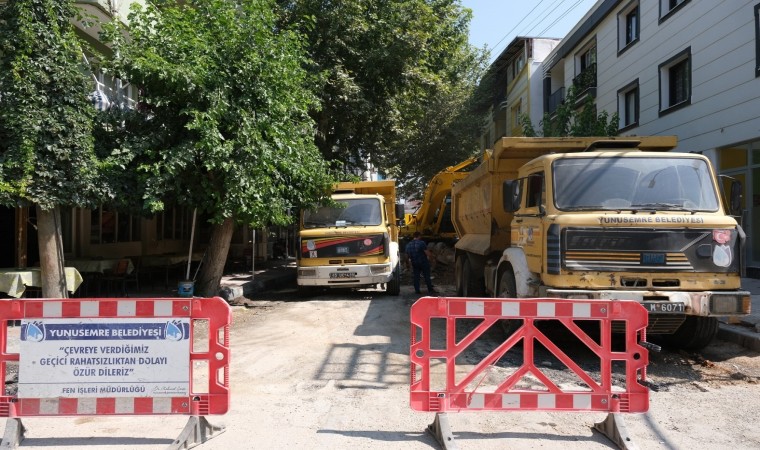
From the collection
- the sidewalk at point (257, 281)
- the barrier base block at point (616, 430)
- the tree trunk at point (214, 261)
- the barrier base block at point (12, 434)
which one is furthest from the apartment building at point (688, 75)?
the barrier base block at point (12, 434)

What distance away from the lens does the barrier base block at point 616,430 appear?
13.4ft

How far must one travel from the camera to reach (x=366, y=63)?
54.3 ft

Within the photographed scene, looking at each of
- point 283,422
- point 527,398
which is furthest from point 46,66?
point 527,398

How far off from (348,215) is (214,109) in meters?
4.47

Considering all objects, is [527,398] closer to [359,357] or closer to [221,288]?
[359,357]

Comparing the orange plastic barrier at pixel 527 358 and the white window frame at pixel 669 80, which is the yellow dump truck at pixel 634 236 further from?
the white window frame at pixel 669 80

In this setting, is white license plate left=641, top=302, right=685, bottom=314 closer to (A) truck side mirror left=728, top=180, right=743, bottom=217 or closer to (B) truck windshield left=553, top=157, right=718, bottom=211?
(B) truck windshield left=553, top=157, right=718, bottom=211

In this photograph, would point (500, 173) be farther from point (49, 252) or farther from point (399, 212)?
point (49, 252)

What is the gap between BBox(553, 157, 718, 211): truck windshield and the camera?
6.52 metres

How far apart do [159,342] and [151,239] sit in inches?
Answer: 547

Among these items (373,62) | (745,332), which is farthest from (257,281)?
(745,332)

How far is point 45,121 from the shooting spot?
26.2 ft

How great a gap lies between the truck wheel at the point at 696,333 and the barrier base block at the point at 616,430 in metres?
3.18

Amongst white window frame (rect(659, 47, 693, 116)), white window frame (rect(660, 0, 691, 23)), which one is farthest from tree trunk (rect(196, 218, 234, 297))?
white window frame (rect(660, 0, 691, 23))
